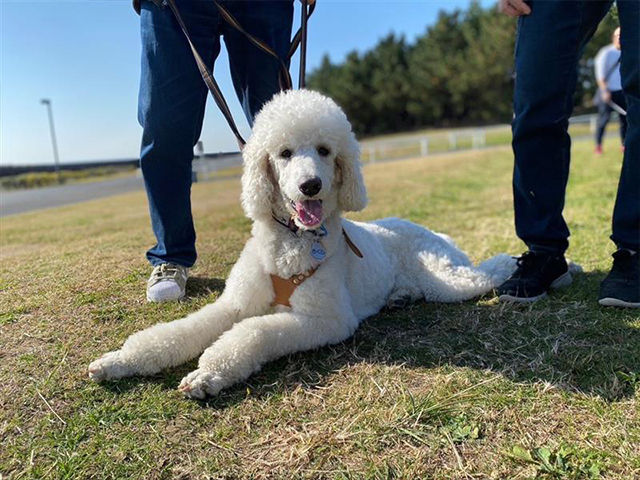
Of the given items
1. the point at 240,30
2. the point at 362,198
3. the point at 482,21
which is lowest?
the point at 362,198

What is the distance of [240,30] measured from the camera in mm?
2547

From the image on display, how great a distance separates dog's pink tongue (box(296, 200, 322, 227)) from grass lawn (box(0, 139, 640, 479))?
0.57m

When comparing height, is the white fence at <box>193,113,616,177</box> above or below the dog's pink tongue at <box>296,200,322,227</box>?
above

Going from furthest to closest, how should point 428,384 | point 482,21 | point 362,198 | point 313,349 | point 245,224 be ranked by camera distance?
point 482,21, point 245,224, point 362,198, point 313,349, point 428,384

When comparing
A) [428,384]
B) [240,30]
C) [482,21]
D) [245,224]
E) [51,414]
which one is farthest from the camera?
[482,21]

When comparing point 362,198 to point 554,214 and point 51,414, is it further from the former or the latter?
point 51,414

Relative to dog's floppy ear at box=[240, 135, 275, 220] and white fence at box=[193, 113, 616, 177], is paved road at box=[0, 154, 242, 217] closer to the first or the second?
dog's floppy ear at box=[240, 135, 275, 220]

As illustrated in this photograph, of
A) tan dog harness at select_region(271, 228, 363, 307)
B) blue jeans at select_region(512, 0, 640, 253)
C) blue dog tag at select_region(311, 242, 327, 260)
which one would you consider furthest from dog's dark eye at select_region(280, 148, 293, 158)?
blue jeans at select_region(512, 0, 640, 253)

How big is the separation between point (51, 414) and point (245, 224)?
3646mm

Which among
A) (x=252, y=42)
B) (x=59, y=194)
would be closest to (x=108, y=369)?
(x=252, y=42)

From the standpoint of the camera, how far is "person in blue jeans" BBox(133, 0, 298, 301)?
2502mm

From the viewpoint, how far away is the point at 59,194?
7.80 metres

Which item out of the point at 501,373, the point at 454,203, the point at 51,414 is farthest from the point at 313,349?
the point at 454,203

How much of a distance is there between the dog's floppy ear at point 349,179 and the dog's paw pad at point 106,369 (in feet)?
3.74
